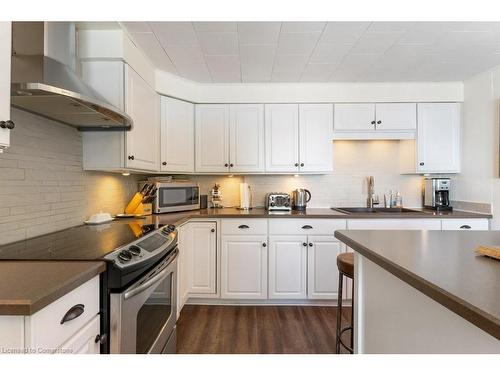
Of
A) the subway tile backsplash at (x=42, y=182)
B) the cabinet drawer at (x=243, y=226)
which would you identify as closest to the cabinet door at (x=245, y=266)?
the cabinet drawer at (x=243, y=226)

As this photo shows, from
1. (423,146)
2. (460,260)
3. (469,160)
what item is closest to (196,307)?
(460,260)

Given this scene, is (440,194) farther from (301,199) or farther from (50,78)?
(50,78)

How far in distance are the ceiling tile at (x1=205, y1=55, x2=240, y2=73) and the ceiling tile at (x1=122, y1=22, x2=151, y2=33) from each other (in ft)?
1.76

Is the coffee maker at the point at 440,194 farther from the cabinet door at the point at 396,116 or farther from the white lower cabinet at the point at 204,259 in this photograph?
the white lower cabinet at the point at 204,259

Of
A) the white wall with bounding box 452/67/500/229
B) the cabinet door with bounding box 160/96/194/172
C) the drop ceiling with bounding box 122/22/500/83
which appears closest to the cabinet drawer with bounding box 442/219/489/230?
the white wall with bounding box 452/67/500/229

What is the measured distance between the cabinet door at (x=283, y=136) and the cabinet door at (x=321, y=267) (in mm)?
804

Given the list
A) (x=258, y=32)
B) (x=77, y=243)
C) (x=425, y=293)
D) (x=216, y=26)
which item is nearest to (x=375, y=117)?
(x=258, y=32)

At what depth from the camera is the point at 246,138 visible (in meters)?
2.87

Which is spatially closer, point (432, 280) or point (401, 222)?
point (432, 280)

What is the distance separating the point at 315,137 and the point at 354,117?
0.47 meters

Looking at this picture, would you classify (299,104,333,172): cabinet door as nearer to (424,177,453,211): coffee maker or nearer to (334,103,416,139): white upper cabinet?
(334,103,416,139): white upper cabinet

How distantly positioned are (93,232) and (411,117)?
311 cm
